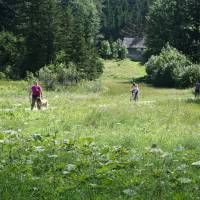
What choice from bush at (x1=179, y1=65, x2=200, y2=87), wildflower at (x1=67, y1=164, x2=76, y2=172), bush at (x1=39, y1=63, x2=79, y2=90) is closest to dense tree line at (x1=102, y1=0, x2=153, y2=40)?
bush at (x1=179, y1=65, x2=200, y2=87)

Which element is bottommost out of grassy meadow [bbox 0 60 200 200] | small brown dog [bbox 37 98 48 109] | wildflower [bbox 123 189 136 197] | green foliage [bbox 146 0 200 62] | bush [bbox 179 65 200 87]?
bush [bbox 179 65 200 87]

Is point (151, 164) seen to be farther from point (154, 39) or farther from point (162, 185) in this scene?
point (154, 39)

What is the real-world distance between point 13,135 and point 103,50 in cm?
11330

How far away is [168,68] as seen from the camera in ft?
252

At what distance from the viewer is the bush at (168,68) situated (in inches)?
2913

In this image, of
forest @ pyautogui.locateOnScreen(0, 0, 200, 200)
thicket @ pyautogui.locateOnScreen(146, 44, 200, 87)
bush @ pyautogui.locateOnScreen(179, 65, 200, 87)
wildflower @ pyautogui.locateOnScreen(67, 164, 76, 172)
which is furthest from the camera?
thicket @ pyautogui.locateOnScreen(146, 44, 200, 87)

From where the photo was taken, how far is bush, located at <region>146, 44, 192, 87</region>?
2913 inches

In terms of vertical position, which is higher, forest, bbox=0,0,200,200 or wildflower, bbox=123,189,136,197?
wildflower, bbox=123,189,136,197

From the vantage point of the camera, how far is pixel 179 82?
7169 cm

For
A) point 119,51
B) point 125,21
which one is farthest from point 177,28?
point 125,21

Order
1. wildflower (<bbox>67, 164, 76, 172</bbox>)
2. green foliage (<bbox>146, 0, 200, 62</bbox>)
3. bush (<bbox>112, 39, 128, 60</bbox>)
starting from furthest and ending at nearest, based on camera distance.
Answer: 1. bush (<bbox>112, 39, 128, 60</bbox>)
2. green foliage (<bbox>146, 0, 200, 62</bbox>)
3. wildflower (<bbox>67, 164, 76, 172</bbox>)

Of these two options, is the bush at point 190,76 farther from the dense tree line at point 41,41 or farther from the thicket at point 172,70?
the dense tree line at point 41,41

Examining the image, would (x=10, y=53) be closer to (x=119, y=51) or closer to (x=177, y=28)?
(x=177, y=28)

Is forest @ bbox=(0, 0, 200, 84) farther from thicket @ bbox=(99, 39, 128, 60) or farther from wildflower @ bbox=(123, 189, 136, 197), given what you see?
wildflower @ bbox=(123, 189, 136, 197)
